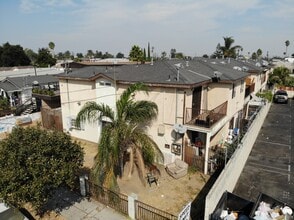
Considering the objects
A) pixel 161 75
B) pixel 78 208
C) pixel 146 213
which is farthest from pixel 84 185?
pixel 161 75

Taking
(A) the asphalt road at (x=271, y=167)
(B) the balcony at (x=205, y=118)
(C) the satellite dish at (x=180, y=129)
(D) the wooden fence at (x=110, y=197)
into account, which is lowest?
(A) the asphalt road at (x=271, y=167)

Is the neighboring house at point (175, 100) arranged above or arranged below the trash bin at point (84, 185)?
above

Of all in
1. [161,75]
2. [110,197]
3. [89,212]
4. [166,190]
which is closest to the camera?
[89,212]

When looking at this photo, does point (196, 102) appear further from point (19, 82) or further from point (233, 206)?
point (19, 82)

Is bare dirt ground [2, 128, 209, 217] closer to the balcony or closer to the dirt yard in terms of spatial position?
the dirt yard

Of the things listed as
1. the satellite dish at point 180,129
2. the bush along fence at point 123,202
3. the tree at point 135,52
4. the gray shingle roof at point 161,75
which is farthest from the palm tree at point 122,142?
the tree at point 135,52

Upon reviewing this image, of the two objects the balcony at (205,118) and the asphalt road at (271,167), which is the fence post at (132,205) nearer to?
the asphalt road at (271,167)
